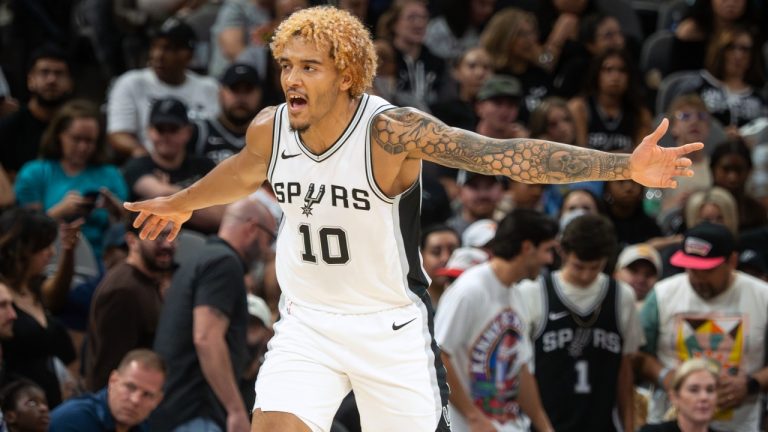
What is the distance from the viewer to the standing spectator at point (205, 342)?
7.15m

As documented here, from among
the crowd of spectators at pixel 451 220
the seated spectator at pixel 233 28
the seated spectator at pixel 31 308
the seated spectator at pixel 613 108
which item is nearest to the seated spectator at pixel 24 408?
the crowd of spectators at pixel 451 220

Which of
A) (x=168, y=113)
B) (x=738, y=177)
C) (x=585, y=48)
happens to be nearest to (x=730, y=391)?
(x=738, y=177)

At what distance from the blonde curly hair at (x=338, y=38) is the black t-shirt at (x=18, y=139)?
5019 millimetres

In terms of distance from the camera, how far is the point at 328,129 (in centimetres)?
546

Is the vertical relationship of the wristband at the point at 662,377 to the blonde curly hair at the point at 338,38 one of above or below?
below

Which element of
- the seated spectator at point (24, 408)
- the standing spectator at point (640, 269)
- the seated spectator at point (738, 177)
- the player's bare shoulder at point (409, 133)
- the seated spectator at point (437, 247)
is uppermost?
the player's bare shoulder at point (409, 133)

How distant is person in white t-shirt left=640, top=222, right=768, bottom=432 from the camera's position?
8516 mm

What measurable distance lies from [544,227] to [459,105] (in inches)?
127

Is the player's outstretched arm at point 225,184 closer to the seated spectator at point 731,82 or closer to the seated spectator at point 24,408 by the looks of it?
the seated spectator at point 24,408

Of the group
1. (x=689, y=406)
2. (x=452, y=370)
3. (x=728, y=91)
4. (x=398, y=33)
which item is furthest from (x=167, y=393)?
(x=728, y=91)

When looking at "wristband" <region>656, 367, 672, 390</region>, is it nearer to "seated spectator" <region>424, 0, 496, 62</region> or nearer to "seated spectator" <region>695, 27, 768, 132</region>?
"seated spectator" <region>695, 27, 768, 132</region>

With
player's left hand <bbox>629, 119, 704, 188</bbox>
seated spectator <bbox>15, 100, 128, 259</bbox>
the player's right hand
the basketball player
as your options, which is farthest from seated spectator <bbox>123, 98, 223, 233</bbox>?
player's left hand <bbox>629, 119, 704, 188</bbox>

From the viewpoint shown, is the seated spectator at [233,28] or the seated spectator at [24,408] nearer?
the seated spectator at [24,408]

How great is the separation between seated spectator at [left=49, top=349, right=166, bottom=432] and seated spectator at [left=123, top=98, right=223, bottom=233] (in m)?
2.17
